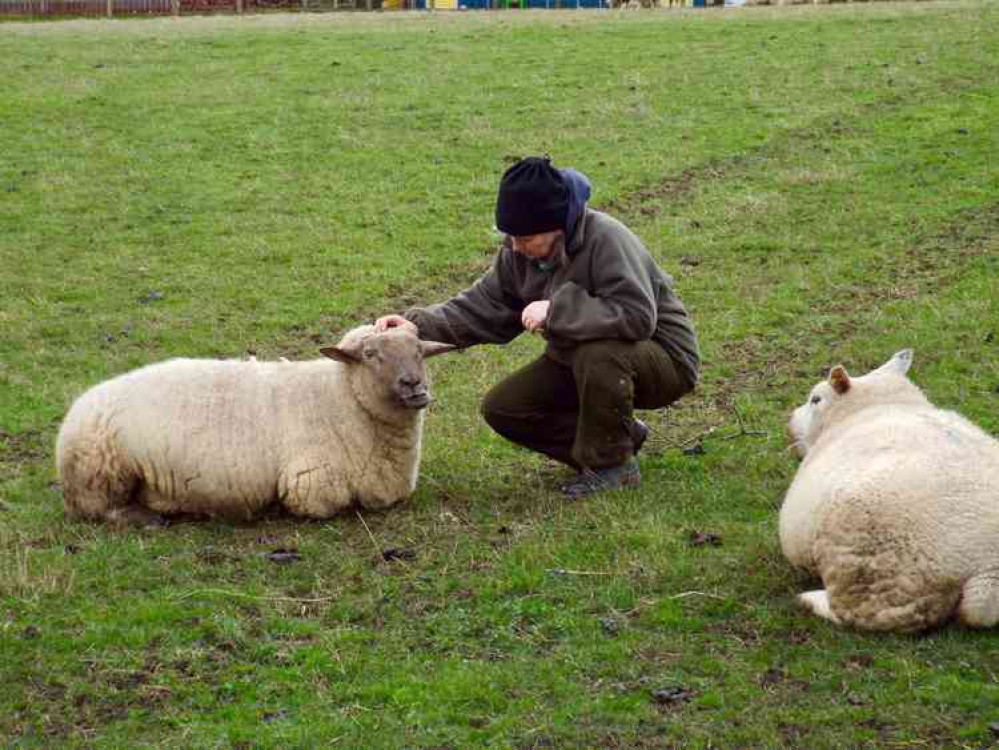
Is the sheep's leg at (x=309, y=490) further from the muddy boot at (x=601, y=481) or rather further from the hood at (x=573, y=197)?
the hood at (x=573, y=197)

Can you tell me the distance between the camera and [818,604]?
6375 mm

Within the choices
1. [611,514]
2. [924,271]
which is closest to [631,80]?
[924,271]

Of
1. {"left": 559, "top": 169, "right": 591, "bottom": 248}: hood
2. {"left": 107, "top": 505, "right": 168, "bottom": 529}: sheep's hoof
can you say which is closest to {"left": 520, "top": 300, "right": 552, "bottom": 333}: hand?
{"left": 559, "top": 169, "right": 591, "bottom": 248}: hood

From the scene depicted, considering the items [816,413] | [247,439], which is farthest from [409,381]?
[816,413]

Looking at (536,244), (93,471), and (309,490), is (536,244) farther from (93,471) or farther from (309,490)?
(93,471)

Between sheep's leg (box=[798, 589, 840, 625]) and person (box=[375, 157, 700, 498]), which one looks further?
person (box=[375, 157, 700, 498])

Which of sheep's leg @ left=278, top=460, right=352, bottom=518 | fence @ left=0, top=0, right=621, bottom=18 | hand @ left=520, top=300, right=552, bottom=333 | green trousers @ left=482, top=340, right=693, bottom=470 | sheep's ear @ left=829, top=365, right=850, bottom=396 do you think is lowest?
sheep's leg @ left=278, top=460, right=352, bottom=518

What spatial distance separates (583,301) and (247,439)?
85.4 inches

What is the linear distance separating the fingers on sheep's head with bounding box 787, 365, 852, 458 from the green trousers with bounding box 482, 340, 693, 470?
2.93 ft

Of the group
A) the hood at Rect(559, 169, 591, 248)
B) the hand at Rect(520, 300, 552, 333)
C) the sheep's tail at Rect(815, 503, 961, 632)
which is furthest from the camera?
the hand at Rect(520, 300, 552, 333)

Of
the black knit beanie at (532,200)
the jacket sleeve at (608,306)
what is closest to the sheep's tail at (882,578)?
the jacket sleeve at (608,306)

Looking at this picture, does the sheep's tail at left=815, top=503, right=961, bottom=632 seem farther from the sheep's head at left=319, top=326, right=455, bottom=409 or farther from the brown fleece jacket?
the sheep's head at left=319, top=326, right=455, bottom=409

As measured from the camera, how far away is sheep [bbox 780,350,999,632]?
5.95 meters

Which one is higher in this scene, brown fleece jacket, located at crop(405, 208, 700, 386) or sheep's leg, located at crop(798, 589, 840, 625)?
brown fleece jacket, located at crop(405, 208, 700, 386)
